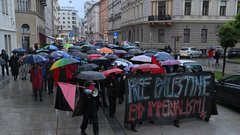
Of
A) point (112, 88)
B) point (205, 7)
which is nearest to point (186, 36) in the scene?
point (205, 7)

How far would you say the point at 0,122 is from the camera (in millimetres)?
7887

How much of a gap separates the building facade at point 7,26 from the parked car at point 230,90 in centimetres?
1742

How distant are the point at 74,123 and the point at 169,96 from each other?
3.04 meters

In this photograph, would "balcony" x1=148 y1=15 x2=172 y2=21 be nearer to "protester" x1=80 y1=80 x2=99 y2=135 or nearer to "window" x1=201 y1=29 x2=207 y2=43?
"window" x1=201 y1=29 x2=207 y2=43

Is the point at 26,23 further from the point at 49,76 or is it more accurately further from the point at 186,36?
the point at 49,76

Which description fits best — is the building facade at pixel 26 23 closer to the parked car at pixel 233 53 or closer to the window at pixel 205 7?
the window at pixel 205 7

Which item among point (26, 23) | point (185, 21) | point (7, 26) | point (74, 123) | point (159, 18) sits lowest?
point (74, 123)

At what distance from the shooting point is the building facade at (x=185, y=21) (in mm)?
42250

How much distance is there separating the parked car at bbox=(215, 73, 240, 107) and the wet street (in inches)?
16.0

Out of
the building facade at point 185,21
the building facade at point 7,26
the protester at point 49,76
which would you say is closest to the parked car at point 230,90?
the protester at point 49,76

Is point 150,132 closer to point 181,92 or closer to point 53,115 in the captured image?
point 181,92

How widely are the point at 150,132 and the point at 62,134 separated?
97.2 inches

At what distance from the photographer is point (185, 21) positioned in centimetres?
4222

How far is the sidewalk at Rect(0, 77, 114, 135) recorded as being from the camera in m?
7.25
